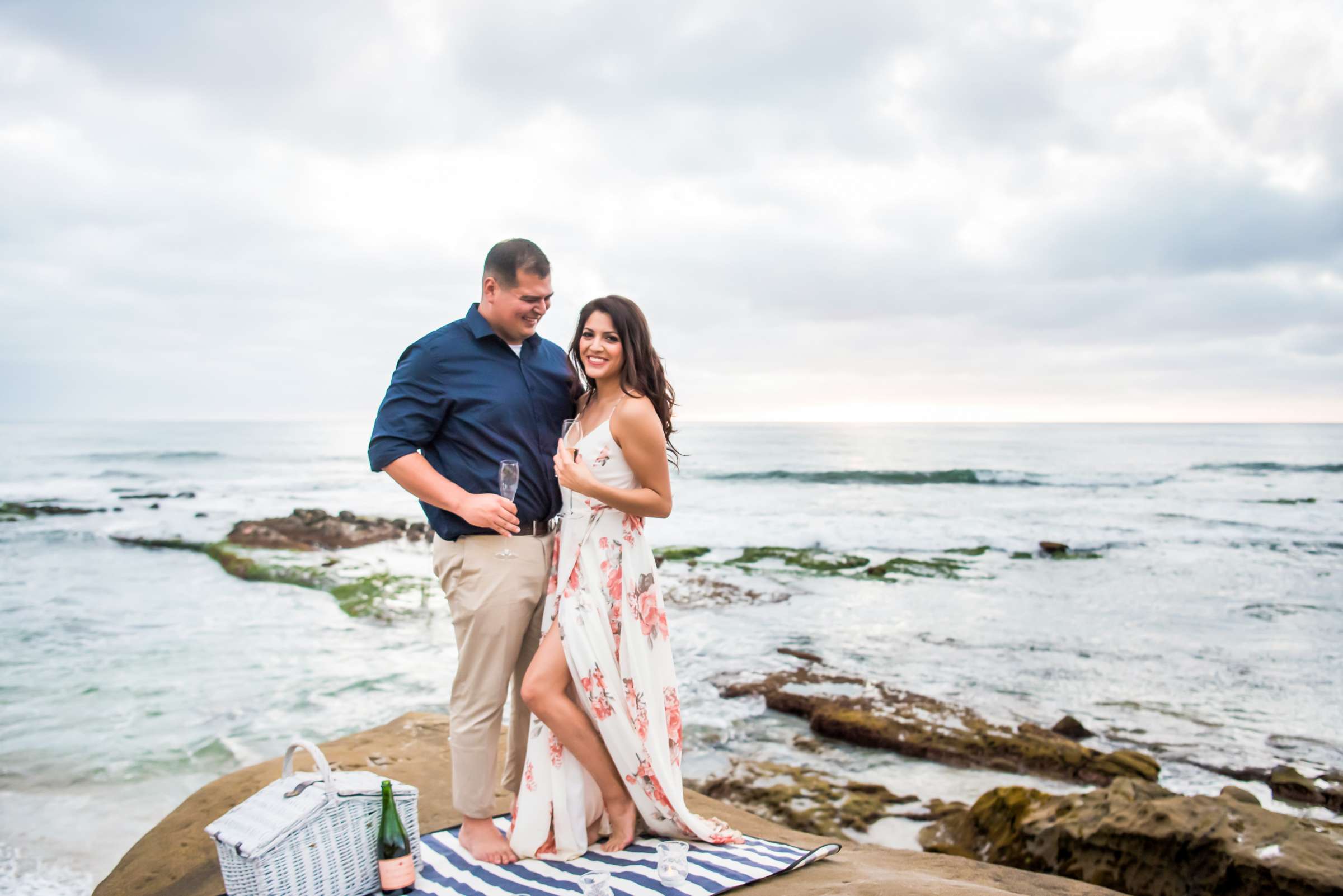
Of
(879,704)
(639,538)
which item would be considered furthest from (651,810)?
(879,704)

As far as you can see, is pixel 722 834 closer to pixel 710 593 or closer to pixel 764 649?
pixel 764 649

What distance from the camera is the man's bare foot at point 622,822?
3.97 metres

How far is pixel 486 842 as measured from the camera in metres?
3.93

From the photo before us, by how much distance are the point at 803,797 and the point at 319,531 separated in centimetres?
1653

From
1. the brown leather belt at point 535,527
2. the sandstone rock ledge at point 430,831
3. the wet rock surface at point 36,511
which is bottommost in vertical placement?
the wet rock surface at point 36,511

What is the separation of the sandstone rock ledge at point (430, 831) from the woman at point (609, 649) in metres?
0.78

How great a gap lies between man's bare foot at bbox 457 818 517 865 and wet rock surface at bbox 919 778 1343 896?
304cm

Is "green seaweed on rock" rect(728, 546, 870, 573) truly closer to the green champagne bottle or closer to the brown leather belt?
the brown leather belt

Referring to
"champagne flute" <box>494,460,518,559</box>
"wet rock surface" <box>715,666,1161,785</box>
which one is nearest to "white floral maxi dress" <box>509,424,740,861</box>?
"champagne flute" <box>494,460,518,559</box>

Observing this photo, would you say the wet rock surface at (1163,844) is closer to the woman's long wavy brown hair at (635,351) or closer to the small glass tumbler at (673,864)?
the small glass tumbler at (673,864)

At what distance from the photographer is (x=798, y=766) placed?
7.06 metres

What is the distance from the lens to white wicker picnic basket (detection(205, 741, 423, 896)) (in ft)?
10.5

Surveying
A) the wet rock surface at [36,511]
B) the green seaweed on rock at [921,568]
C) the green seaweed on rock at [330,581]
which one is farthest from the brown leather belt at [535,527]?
the wet rock surface at [36,511]

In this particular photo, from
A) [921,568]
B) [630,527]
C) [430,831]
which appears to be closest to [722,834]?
[630,527]
